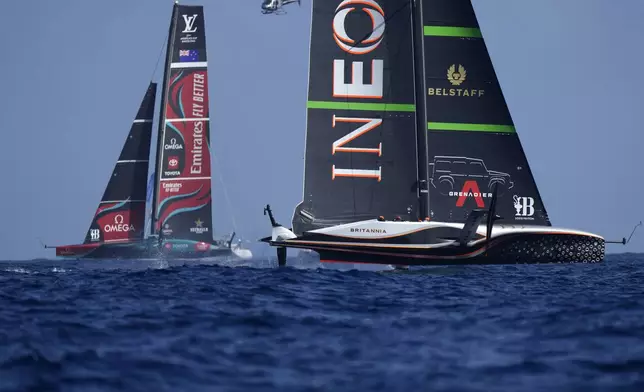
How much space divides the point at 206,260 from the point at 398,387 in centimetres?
5665

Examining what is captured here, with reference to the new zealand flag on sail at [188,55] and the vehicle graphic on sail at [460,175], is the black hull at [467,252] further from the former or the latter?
the new zealand flag on sail at [188,55]

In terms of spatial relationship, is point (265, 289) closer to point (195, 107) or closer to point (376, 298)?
point (376, 298)

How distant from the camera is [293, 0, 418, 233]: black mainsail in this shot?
26734 millimetres

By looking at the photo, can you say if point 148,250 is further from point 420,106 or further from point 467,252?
point 467,252

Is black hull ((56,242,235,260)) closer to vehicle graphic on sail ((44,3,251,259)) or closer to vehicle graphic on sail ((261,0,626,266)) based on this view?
vehicle graphic on sail ((44,3,251,259))

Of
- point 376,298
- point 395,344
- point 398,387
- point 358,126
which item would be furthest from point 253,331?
point 358,126

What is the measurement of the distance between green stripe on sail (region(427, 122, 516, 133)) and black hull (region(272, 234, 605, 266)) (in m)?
3.48

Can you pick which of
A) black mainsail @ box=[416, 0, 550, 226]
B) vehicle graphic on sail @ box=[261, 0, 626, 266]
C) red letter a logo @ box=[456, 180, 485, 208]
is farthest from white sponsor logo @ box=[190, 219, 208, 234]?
red letter a logo @ box=[456, 180, 485, 208]

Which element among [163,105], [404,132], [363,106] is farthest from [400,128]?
[163,105]

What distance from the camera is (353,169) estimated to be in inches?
1053

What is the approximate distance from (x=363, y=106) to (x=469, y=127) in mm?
3325

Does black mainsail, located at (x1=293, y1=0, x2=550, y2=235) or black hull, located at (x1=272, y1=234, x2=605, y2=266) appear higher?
black mainsail, located at (x1=293, y1=0, x2=550, y2=235)

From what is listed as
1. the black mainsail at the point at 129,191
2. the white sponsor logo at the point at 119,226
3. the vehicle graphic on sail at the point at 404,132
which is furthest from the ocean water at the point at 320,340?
the white sponsor logo at the point at 119,226

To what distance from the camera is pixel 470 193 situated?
26938 mm
